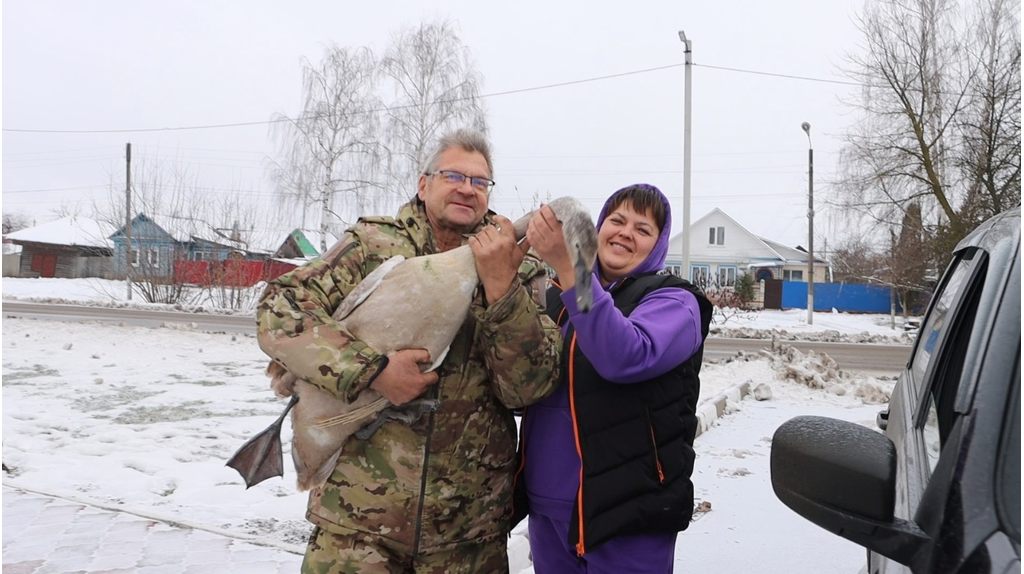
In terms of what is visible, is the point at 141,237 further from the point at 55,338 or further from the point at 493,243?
the point at 493,243

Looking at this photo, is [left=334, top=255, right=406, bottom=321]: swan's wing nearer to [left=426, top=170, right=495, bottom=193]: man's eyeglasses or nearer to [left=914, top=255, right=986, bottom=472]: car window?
[left=426, top=170, right=495, bottom=193]: man's eyeglasses

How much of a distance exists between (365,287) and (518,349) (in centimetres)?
47

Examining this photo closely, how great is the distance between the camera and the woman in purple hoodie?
192cm

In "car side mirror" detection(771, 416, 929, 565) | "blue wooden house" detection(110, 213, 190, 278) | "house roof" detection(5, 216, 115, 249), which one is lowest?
"car side mirror" detection(771, 416, 929, 565)

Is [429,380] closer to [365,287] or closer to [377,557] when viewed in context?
[365,287]

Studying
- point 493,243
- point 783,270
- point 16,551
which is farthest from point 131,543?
point 783,270

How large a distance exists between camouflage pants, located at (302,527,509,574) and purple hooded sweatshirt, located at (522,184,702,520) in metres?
0.28

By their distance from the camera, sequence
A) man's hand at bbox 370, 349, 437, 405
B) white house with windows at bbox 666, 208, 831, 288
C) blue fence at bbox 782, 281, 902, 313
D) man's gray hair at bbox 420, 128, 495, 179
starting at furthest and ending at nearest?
white house with windows at bbox 666, 208, 831, 288 → blue fence at bbox 782, 281, 902, 313 → man's gray hair at bbox 420, 128, 495, 179 → man's hand at bbox 370, 349, 437, 405

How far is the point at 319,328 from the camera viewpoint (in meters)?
1.93

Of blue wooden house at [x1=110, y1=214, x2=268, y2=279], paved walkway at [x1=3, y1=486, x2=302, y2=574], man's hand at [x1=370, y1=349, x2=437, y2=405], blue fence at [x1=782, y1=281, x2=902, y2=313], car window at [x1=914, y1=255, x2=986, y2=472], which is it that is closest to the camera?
car window at [x1=914, y1=255, x2=986, y2=472]

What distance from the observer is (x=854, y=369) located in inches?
476

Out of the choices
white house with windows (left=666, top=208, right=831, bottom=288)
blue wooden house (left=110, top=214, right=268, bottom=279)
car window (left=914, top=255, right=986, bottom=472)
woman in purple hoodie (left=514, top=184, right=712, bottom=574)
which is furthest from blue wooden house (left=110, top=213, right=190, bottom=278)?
white house with windows (left=666, top=208, right=831, bottom=288)

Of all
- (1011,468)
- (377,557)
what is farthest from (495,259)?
(1011,468)

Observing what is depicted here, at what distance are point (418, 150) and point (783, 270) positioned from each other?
96.5 feet
